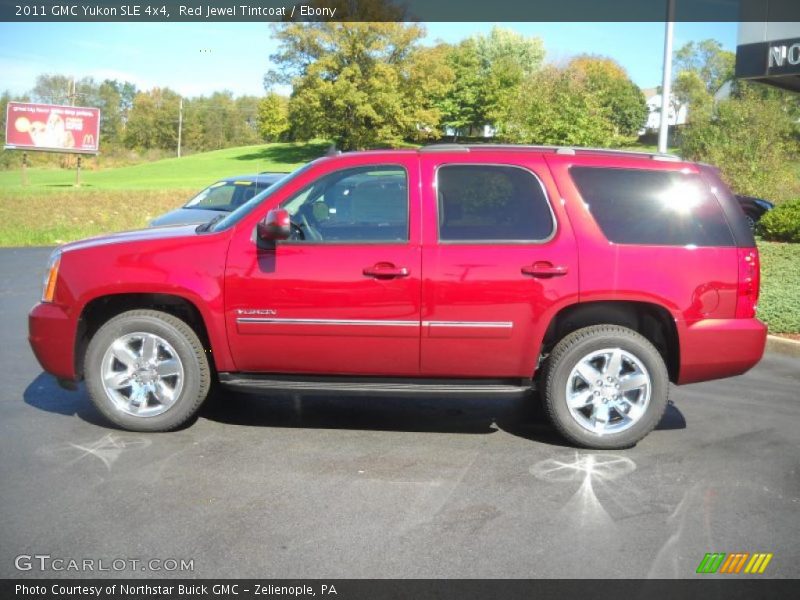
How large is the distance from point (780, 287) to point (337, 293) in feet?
25.0

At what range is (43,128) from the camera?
41.2 meters

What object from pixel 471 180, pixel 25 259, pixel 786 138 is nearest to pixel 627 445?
pixel 471 180

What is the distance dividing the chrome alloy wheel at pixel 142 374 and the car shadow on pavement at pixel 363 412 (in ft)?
1.04

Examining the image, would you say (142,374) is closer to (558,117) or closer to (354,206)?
(354,206)

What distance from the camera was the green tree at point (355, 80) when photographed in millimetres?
51500

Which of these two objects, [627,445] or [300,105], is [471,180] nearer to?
[627,445]

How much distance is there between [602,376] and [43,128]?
41890 millimetres

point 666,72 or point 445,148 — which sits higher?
point 666,72

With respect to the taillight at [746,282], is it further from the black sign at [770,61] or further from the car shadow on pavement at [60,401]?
the black sign at [770,61]

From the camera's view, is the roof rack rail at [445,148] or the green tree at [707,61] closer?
the roof rack rail at [445,148]

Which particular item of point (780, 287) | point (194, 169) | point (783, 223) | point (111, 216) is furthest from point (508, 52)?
point (780, 287)

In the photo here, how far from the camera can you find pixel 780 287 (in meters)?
10.6

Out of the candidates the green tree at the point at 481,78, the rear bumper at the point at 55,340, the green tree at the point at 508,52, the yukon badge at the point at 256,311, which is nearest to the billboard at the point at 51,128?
the green tree at the point at 481,78

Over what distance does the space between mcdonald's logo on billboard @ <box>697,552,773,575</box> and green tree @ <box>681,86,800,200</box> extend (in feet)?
53.7
